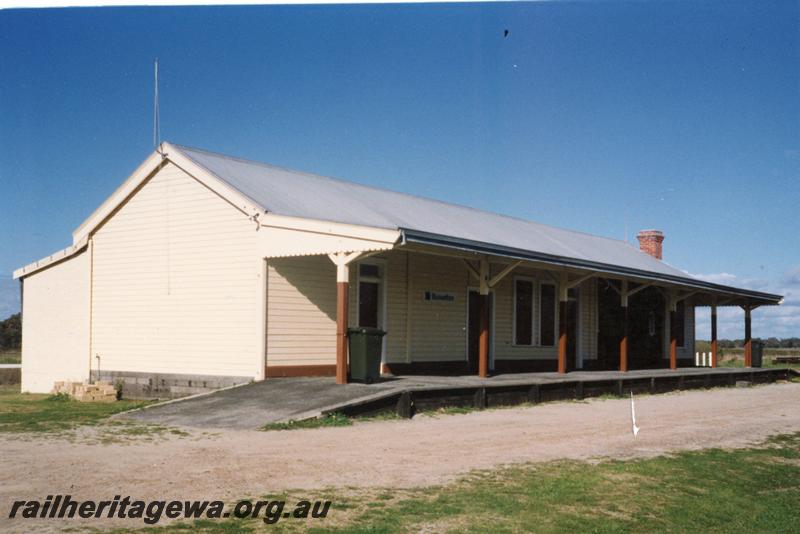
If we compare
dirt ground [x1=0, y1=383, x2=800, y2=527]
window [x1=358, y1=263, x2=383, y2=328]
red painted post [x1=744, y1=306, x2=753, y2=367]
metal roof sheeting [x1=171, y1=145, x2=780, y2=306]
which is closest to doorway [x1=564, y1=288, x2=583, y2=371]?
metal roof sheeting [x1=171, y1=145, x2=780, y2=306]

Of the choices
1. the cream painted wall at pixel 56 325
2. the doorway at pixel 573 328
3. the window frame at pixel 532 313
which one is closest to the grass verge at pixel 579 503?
the window frame at pixel 532 313

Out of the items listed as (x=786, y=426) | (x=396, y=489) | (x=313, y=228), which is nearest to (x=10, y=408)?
(x=313, y=228)

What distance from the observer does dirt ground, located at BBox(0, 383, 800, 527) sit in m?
7.93

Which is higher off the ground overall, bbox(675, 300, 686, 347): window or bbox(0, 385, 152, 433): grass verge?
bbox(675, 300, 686, 347): window

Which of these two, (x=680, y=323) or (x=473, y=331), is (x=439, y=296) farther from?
(x=680, y=323)

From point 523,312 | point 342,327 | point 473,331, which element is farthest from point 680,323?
point 342,327

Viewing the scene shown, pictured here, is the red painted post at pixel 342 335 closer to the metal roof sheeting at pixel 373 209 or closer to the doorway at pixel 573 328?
the metal roof sheeting at pixel 373 209

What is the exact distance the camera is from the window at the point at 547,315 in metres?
23.9

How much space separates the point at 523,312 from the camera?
2316 cm

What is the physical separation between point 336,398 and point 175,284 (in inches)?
234

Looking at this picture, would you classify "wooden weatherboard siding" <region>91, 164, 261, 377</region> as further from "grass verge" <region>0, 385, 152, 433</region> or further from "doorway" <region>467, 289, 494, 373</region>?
"doorway" <region>467, 289, 494, 373</region>

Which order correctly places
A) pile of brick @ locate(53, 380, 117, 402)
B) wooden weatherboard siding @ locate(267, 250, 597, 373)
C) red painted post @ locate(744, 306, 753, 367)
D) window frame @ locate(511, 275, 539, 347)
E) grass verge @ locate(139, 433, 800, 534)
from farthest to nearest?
red painted post @ locate(744, 306, 753, 367) < window frame @ locate(511, 275, 539, 347) < pile of brick @ locate(53, 380, 117, 402) < wooden weatherboard siding @ locate(267, 250, 597, 373) < grass verge @ locate(139, 433, 800, 534)

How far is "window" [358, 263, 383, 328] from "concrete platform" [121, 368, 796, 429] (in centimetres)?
185

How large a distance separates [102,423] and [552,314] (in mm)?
14664
